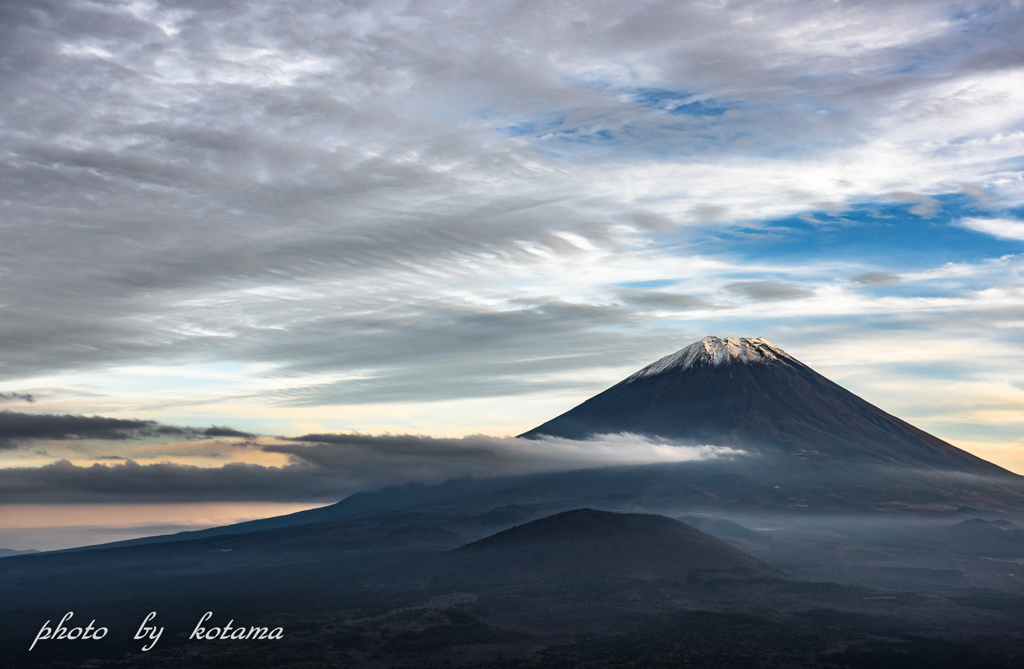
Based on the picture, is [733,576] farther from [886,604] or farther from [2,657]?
[2,657]

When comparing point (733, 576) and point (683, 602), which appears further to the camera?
Result: point (733, 576)

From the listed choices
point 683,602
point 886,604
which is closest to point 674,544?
point 683,602

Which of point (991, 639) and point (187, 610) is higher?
point (991, 639)

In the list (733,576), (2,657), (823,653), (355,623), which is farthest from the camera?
(733,576)

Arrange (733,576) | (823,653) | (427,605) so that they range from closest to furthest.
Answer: (823,653), (427,605), (733,576)

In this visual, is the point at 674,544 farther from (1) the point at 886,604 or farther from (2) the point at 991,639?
(2) the point at 991,639

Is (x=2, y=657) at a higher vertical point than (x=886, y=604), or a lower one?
lower

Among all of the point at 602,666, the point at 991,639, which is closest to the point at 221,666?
the point at 602,666

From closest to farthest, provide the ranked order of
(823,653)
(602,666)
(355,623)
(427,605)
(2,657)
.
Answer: (602,666) < (823,653) < (2,657) < (355,623) < (427,605)

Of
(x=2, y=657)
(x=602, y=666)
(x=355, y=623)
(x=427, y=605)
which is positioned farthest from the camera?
(x=427, y=605)
